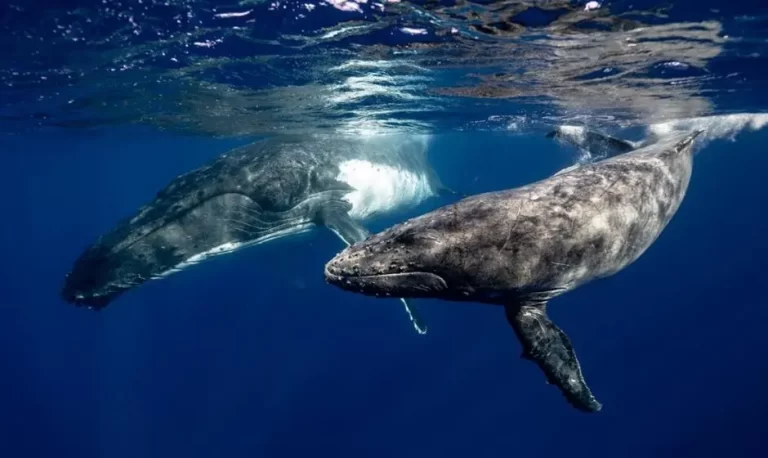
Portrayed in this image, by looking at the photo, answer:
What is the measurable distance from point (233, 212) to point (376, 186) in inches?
222

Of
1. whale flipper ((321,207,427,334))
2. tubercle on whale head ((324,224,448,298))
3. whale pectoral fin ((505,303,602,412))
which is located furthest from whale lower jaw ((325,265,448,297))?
whale flipper ((321,207,427,334))

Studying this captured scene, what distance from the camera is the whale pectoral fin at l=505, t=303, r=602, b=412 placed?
4.96 meters

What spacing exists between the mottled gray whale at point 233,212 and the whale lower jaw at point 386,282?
4724 mm

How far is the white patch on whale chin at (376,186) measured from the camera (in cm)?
1331

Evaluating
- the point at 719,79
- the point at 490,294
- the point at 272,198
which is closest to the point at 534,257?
the point at 490,294

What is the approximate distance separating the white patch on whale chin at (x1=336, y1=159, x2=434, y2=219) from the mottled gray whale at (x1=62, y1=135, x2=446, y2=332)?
0.04m

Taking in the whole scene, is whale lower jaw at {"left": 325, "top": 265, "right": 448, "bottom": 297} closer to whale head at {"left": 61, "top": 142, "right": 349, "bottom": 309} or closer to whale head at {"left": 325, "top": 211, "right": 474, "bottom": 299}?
whale head at {"left": 325, "top": 211, "right": 474, "bottom": 299}

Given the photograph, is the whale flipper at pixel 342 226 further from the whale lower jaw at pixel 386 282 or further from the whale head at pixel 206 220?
the whale lower jaw at pixel 386 282

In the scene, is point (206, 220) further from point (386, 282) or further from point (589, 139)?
point (589, 139)

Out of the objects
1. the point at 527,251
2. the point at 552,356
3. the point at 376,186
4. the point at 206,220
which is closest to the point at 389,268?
the point at 527,251

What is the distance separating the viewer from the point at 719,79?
1642 centimetres

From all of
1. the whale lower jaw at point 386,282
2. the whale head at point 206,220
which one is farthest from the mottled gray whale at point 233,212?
the whale lower jaw at point 386,282

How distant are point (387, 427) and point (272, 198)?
24061 millimetres

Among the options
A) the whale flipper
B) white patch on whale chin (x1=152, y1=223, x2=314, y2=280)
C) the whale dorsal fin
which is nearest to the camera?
white patch on whale chin (x1=152, y1=223, x2=314, y2=280)
